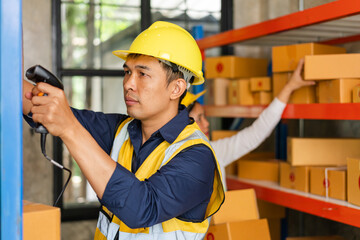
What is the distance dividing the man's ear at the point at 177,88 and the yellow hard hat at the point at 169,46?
6cm

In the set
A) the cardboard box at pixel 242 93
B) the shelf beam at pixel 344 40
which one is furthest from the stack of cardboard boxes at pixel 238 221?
the shelf beam at pixel 344 40

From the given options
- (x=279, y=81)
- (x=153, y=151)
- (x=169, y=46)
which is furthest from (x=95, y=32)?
(x=153, y=151)

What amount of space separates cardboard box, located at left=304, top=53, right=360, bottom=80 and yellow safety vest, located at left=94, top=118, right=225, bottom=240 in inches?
59.7

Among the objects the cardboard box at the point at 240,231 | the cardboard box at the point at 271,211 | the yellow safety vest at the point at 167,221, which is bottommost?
the cardboard box at the point at 271,211

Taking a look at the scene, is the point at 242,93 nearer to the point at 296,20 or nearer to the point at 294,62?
the point at 294,62

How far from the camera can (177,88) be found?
75.0 inches

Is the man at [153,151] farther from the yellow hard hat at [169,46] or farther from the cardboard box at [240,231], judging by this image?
the cardboard box at [240,231]

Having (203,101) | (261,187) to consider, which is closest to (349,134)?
(261,187)

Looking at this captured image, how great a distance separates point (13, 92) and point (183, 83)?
0.93 metres

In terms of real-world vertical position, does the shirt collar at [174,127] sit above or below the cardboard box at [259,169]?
above

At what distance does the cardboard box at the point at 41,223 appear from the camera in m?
1.36

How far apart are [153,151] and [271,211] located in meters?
2.62

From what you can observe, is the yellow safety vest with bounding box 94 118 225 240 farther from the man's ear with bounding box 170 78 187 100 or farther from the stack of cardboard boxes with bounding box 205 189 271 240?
the stack of cardboard boxes with bounding box 205 189 271 240

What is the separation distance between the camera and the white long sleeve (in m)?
3.43
